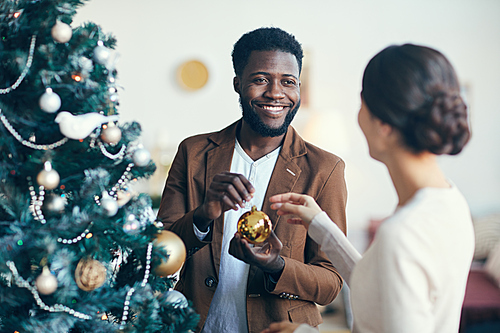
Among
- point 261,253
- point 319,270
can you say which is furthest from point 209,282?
point 319,270

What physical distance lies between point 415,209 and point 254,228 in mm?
489

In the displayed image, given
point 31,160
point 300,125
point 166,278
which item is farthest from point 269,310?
point 300,125

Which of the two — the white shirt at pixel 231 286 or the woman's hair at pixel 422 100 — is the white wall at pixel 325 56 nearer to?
the white shirt at pixel 231 286

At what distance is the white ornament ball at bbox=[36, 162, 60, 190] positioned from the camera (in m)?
0.91

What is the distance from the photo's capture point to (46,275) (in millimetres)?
916

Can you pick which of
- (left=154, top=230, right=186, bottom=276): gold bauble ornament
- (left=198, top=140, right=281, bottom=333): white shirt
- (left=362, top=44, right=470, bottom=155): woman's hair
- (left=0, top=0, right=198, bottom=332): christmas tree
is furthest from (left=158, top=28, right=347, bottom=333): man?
(left=362, top=44, right=470, bottom=155): woman's hair

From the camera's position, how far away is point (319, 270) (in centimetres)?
141

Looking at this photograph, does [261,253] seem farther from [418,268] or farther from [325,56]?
[325,56]

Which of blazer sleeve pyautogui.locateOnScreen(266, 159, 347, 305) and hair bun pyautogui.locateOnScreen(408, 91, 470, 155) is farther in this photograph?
blazer sleeve pyautogui.locateOnScreen(266, 159, 347, 305)

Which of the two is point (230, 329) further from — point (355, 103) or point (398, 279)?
point (355, 103)

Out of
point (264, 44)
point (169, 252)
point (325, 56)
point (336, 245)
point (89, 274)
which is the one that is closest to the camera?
point (89, 274)

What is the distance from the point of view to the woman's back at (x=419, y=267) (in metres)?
0.85

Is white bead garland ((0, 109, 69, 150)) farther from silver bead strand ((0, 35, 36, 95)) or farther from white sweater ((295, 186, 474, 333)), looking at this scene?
white sweater ((295, 186, 474, 333))

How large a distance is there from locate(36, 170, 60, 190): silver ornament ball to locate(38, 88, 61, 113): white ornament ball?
129 mm
